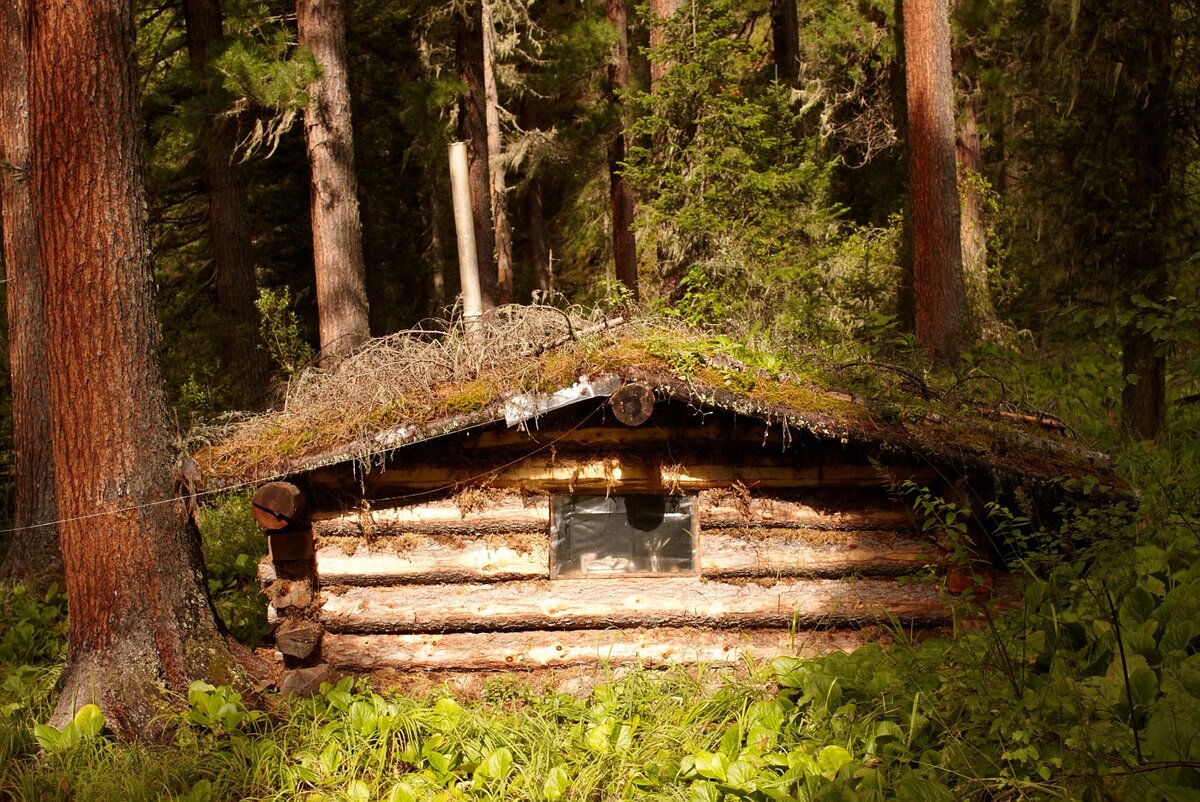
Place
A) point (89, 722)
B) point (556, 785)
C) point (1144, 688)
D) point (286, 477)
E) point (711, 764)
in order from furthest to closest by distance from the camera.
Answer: point (286, 477) → point (89, 722) → point (556, 785) → point (711, 764) → point (1144, 688)

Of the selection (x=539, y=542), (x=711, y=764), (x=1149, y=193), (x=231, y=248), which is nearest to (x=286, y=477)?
(x=539, y=542)

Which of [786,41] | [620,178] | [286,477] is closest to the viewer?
[286,477]

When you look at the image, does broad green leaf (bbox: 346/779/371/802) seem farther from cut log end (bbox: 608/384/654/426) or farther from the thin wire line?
cut log end (bbox: 608/384/654/426)

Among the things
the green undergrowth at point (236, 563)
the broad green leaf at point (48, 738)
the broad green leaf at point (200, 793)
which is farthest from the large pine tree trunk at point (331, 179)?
the broad green leaf at point (200, 793)

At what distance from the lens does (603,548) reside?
20.2 feet

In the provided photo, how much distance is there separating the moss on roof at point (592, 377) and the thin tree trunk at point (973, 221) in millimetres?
8346

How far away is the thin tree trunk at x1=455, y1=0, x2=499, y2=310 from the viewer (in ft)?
51.7

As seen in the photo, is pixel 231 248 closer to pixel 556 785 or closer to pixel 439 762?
pixel 439 762

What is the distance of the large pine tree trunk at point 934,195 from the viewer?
1181 centimetres

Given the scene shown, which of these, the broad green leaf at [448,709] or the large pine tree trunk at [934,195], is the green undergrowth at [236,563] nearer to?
the broad green leaf at [448,709]

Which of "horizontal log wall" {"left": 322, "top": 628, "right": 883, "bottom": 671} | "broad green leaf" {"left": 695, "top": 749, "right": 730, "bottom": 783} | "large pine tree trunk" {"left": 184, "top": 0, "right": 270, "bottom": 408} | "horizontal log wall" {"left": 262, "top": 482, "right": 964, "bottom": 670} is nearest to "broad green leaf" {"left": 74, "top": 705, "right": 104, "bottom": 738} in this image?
"horizontal log wall" {"left": 262, "top": 482, "right": 964, "bottom": 670}

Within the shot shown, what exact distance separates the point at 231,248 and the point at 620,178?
6.42m

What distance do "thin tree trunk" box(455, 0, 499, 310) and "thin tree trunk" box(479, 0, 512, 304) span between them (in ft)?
3.97

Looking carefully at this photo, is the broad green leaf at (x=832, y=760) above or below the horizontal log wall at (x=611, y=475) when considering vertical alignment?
below
